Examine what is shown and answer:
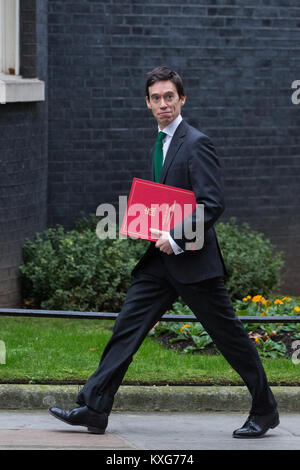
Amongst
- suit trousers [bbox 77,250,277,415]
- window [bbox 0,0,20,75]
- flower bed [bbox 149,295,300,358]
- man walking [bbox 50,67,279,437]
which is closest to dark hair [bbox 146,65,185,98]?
man walking [bbox 50,67,279,437]

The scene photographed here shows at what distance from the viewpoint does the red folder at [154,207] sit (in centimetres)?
554

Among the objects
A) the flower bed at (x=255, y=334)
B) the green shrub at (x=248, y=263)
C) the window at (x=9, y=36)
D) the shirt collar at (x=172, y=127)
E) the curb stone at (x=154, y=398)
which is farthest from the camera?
the green shrub at (x=248, y=263)

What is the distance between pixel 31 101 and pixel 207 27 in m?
2.29

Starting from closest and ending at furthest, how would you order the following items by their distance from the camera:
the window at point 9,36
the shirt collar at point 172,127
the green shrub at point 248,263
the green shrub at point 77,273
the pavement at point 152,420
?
the pavement at point 152,420 < the shirt collar at point 172,127 < the green shrub at point 77,273 < the window at point 9,36 < the green shrub at point 248,263

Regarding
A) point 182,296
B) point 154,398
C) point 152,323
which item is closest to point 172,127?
point 182,296

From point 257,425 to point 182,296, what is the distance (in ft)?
2.81

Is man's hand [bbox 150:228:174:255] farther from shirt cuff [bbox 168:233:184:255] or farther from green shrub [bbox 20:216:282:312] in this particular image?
green shrub [bbox 20:216:282:312]

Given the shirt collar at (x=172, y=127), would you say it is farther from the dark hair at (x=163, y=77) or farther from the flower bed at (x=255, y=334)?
the flower bed at (x=255, y=334)

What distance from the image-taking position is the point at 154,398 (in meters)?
6.46

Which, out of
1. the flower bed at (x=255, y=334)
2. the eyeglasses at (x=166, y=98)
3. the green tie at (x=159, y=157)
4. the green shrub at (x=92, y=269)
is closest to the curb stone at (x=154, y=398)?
the flower bed at (x=255, y=334)

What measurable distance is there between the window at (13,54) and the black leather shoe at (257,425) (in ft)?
15.8

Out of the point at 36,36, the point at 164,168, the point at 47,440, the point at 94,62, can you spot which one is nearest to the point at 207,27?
the point at 94,62

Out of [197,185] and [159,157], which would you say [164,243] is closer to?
[197,185]

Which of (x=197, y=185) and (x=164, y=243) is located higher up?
(x=197, y=185)
